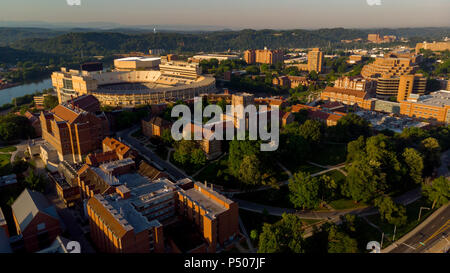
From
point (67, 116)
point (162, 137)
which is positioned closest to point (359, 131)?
point (162, 137)

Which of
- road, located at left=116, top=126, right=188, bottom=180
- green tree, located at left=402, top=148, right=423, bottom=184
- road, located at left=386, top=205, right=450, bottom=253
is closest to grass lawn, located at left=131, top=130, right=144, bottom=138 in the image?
road, located at left=116, top=126, right=188, bottom=180

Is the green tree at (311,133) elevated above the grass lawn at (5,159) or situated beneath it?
elevated above

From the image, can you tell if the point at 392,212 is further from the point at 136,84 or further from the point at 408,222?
the point at 136,84

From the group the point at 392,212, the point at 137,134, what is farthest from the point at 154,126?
the point at 392,212

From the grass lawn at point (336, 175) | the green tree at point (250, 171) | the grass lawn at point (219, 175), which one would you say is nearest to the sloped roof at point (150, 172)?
the grass lawn at point (219, 175)

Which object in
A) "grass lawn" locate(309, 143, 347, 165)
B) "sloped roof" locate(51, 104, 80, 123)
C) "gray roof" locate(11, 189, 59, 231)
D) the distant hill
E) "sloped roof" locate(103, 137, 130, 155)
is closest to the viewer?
"gray roof" locate(11, 189, 59, 231)

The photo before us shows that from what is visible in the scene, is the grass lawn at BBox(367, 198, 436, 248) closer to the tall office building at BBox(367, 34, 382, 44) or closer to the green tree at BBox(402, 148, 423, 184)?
the green tree at BBox(402, 148, 423, 184)

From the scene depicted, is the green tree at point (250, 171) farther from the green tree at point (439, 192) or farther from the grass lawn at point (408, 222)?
the green tree at point (439, 192)

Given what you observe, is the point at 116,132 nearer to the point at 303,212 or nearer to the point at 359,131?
the point at 303,212
